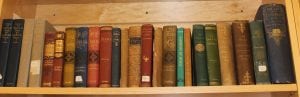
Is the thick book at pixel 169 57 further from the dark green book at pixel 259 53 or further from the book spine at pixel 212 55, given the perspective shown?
the dark green book at pixel 259 53

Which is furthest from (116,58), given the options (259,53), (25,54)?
(259,53)

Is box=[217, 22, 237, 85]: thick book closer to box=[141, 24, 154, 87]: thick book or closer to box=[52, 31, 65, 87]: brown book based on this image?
box=[141, 24, 154, 87]: thick book

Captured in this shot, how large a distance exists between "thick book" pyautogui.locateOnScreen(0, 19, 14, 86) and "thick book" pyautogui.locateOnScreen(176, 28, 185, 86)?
1.61 feet

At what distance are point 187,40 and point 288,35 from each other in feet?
0.90

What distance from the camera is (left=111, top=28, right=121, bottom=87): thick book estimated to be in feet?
3.19

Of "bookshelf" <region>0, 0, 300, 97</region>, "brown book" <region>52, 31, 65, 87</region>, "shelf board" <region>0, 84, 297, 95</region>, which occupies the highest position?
"bookshelf" <region>0, 0, 300, 97</region>

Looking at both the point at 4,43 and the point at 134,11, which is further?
the point at 134,11

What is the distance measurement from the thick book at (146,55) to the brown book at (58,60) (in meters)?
0.24

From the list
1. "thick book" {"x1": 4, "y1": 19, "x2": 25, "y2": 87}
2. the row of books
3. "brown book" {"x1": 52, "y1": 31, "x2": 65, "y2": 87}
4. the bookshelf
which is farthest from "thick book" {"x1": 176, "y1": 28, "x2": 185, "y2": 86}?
"thick book" {"x1": 4, "y1": 19, "x2": 25, "y2": 87}

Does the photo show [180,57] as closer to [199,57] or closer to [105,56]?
[199,57]

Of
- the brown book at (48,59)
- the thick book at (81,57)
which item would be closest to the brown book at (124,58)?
the thick book at (81,57)

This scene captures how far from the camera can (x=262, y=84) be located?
896 millimetres

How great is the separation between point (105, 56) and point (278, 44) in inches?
18.9

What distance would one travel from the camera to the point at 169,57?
3.18 feet
